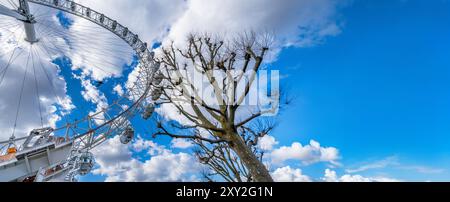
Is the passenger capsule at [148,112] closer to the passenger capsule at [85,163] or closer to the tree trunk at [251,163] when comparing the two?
the passenger capsule at [85,163]

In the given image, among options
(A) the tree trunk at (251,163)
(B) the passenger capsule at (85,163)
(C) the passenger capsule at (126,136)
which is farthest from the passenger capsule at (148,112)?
(A) the tree trunk at (251,163)

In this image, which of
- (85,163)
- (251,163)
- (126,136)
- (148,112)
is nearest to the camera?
(251,163)

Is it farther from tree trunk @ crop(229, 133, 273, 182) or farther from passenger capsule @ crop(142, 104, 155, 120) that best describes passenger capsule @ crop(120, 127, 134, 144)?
tree trunk @ crop(229, 133, 273, 182)

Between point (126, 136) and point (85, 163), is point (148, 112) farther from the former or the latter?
point (85, 163)

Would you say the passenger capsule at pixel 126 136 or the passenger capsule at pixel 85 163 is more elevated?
the passenger capsule at pixel 126 136

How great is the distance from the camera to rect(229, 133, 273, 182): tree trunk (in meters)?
7.24

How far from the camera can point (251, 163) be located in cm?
754

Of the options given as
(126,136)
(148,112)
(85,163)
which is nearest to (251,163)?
(85,163)

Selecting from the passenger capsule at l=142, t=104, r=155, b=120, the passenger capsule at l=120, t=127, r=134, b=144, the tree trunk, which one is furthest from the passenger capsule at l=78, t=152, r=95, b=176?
the tree trunk

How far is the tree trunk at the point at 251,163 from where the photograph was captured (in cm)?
724

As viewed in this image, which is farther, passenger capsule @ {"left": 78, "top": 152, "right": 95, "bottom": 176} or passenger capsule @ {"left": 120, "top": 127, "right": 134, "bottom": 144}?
passenger capsule @ {"left": 120, "top": 127, "right": 134, "bottom": 144}
